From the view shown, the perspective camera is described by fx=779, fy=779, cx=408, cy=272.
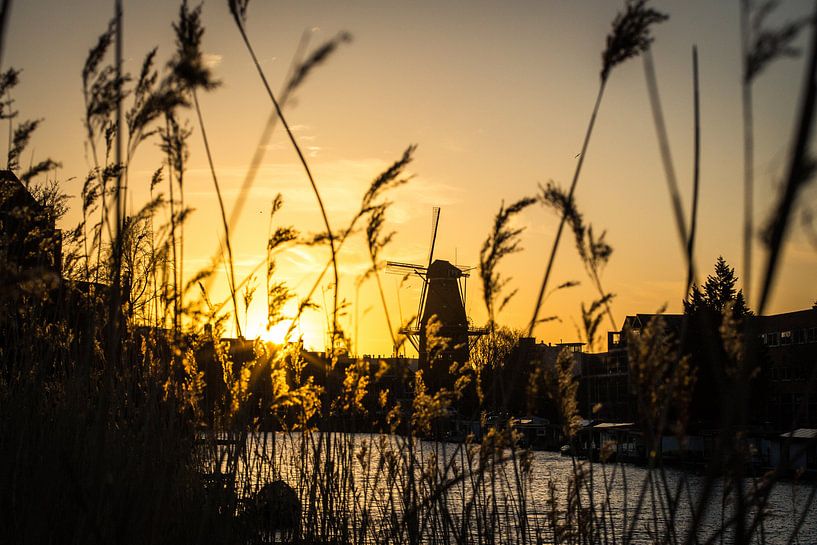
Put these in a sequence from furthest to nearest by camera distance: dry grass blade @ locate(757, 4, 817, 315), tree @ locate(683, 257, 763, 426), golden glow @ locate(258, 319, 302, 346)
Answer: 1. golden glow @ locate(258, 319, 302, 346)
2. tree @ locate(683, 257, 763, 426)
3. dry grass blade @ locate(757, 4, 817, 315)

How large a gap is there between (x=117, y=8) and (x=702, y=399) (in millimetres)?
37250

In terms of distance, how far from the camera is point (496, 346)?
3.51 m

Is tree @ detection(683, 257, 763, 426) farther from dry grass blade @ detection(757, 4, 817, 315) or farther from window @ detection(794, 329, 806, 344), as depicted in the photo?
window @ detection(794, 329, 806, 344)

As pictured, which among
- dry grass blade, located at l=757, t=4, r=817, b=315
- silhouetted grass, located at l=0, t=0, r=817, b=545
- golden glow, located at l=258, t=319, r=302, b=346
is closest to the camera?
dry grass blade, located at l=757, t=4, r=817, b=315

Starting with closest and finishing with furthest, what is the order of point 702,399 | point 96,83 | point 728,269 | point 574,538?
point 96,83 → point 574,538 → point 702,399 → point 728,269

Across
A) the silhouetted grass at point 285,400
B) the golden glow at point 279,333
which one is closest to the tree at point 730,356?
the silhouetted grass at point 285,400

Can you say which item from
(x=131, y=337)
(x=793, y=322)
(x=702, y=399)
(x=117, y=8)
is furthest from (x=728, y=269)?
(x=117, y=8)

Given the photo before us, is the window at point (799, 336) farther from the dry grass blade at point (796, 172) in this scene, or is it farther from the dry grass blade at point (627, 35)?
the dry grass blade at point (796, 172)

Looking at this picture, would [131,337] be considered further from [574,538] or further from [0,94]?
[574,538]

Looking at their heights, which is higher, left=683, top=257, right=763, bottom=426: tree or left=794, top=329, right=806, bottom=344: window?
left=794, top=329, right=806, bottom=344: window

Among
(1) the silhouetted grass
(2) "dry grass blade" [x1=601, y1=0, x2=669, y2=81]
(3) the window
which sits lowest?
(1) the silhouetted grass

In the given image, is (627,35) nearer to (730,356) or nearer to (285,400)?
(730,356)

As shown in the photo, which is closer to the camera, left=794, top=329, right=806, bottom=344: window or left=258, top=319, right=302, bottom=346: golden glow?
left=258, top=319, right=302, bottom=346: golden glow

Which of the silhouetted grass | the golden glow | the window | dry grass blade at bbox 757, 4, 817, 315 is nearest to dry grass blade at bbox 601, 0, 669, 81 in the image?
the silhouetted grass
